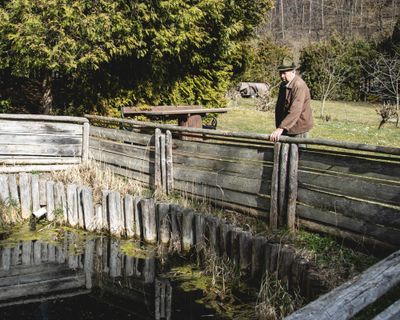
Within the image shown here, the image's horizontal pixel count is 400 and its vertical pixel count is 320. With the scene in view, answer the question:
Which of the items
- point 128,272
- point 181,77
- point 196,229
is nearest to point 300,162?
point 196,229

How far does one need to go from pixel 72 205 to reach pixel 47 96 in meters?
3.56

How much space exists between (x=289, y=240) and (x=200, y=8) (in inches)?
240

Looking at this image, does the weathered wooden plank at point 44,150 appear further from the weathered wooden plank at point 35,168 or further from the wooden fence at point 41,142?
the weathered wooden plank at point 35,168

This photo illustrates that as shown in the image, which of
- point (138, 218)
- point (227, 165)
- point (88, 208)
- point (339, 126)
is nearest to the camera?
point (227, 165)

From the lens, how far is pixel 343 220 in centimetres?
550

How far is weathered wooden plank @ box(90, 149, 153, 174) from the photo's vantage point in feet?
26.8

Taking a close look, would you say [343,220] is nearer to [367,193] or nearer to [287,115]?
[367,193]

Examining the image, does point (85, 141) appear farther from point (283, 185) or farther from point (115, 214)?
point (283, 185)

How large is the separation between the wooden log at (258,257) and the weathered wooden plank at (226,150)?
→ 1.11 metres

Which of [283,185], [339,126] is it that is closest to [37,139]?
[283,185]

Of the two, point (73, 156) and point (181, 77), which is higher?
point (181, 77)

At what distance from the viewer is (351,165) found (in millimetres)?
5383

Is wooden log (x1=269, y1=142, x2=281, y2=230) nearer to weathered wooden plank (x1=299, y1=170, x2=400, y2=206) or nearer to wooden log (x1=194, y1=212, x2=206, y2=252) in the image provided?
weathered wooden plank (x1=299, y1=170, x2=400, y2=206)

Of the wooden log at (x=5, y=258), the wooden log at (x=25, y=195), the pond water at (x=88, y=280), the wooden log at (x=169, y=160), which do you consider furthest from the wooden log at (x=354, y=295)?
the wooden log at (x=25, y=195)
